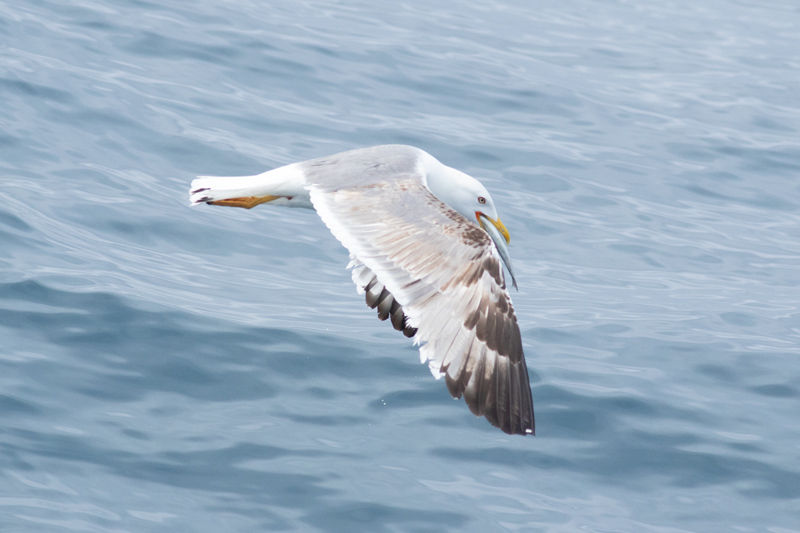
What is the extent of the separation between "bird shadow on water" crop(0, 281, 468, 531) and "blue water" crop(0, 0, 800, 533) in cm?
2

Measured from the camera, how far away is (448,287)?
221 inches

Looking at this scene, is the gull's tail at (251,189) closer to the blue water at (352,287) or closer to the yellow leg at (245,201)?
the yellow leg at (245,201)

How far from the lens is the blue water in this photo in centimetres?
600

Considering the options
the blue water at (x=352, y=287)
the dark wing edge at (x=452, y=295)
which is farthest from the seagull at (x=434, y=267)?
the blue water at (x=352, y=287)

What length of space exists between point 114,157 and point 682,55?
10598 mm

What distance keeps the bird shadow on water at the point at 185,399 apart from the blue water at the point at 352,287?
20 mm

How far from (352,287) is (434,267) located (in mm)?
3565

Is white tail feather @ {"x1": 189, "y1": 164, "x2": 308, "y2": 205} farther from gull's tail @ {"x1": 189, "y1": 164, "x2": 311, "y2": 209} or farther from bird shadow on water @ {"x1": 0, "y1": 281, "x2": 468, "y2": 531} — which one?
bird shadow on water @ {"x1": 0, "y1": 281, "x2": 468, "y2": 531}

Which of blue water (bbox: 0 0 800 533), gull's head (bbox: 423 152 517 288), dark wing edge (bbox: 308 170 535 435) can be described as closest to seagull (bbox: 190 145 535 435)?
dark wing edge (bbox: 308 170 535 435)

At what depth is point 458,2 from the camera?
61.7 ft

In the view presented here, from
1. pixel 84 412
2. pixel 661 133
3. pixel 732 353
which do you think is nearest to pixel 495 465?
pixel 84 412

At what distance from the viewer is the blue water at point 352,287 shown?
5996 millimetres

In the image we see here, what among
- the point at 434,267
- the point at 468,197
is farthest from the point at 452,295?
the point at 468,197

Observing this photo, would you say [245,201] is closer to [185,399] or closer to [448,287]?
[185,399]
